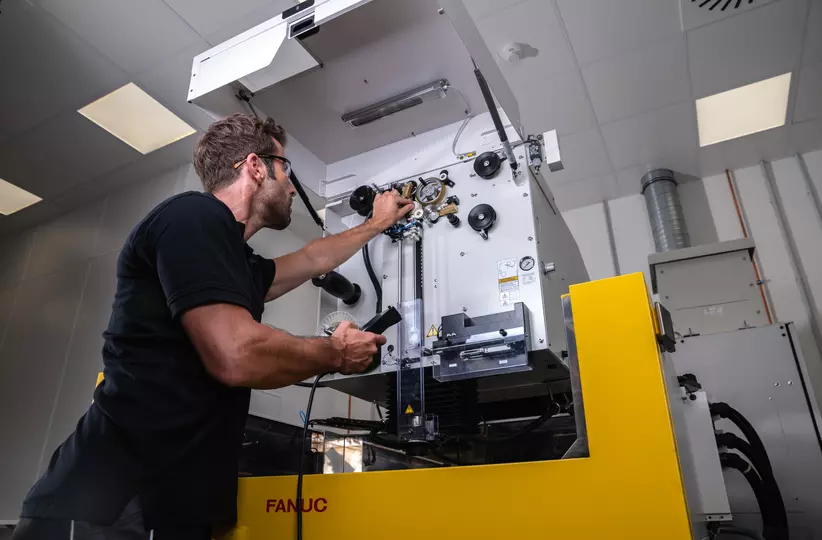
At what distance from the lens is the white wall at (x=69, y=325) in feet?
12.1

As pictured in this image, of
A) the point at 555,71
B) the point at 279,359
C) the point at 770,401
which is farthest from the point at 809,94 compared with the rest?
the point at 279,359

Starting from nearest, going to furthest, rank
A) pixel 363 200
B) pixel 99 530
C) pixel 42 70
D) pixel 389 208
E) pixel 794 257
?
pixel 99 530, pixel 389 208, pixel 363 200, pixel 42 70, pixel 794 257

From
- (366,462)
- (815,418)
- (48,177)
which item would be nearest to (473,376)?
(366,462)

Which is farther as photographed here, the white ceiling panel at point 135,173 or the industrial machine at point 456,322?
the white ceiling panel at point 135,173

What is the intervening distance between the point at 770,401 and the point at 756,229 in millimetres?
1721

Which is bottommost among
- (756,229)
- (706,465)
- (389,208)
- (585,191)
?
(706,465)

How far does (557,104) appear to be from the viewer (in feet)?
11.2

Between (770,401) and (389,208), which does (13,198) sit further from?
(770,401)

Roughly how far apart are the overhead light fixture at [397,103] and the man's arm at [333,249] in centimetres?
25

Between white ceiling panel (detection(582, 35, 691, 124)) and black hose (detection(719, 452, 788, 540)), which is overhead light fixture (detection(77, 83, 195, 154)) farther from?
black hose (detection(719, 452, 788, 540))

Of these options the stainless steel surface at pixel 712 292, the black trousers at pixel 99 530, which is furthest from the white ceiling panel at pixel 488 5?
the black trousers at pixel 99 530

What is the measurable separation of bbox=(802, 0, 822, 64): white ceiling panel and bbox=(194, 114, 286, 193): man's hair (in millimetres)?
2932

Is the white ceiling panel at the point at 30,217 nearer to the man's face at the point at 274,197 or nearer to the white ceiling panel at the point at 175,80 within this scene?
the white ceiling panel at the point at 175,80

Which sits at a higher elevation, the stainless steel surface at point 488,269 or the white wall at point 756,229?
the white wall at point 756,229
